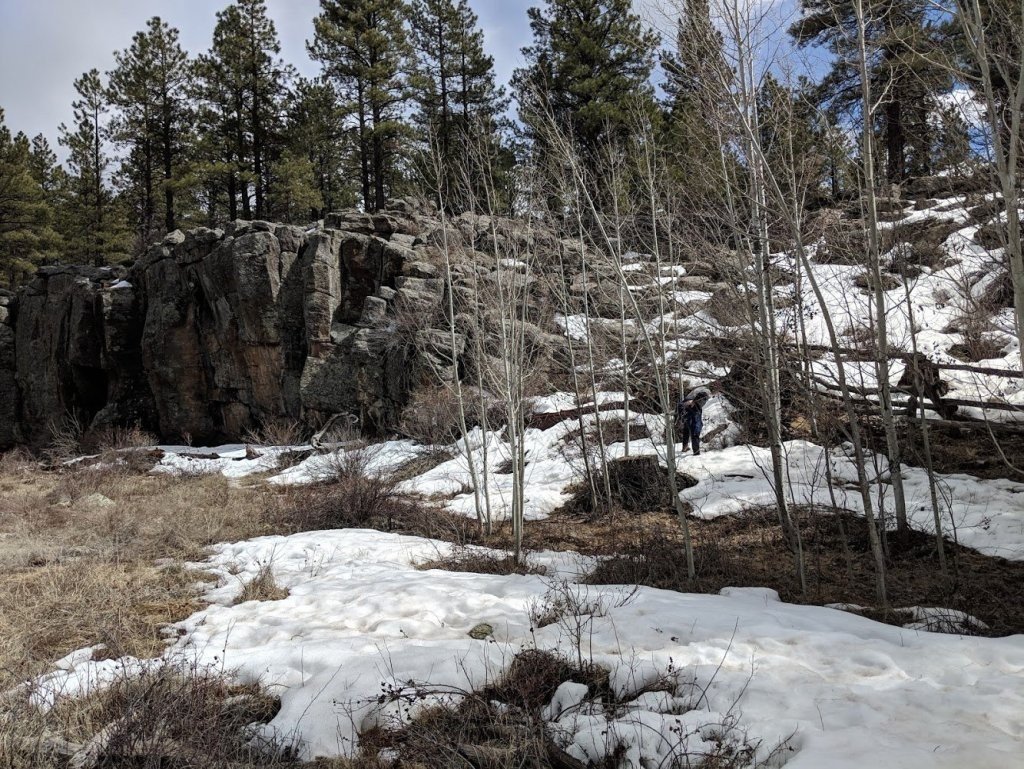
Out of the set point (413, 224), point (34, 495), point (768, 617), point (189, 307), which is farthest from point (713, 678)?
point (189, 307)

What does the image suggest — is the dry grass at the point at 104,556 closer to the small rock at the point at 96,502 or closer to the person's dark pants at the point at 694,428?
the small rock at the point at 96,502

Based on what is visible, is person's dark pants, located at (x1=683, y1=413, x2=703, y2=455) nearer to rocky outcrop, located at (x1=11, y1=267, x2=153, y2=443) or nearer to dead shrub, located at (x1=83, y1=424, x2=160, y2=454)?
dead shrub, located at (x1=83, y1=424, x2=160, y2=454)

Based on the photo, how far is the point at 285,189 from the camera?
27219 mm

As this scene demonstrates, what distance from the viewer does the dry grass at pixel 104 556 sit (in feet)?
16.9

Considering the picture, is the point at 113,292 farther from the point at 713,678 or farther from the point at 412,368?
the point at 713,678

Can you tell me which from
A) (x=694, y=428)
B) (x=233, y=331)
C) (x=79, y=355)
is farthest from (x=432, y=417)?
(x=79, y=355)

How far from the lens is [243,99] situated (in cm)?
2881

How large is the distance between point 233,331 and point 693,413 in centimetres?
1771

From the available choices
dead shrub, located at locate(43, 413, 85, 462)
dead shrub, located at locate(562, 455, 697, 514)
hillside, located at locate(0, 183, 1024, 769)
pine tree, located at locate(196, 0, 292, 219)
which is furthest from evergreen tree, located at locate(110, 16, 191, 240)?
dead shrub, located at locate(562, 455, 697, 514)

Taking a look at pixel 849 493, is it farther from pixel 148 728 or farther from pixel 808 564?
pixel 148 728

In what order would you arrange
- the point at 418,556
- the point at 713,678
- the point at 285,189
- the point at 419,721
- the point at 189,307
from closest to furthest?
the point at 419,721 → the point at 713,678 → the point at 418,556 → the point at 189,307 → the point at 285,189

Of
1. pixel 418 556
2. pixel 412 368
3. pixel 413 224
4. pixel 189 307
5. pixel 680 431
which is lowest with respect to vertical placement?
pixel 418 556

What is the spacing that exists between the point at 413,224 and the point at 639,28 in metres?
12.5

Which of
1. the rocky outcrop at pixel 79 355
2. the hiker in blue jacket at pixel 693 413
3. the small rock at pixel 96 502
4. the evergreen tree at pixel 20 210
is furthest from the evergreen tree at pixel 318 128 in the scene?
the hiker in blue jacket at pixel 693 413
